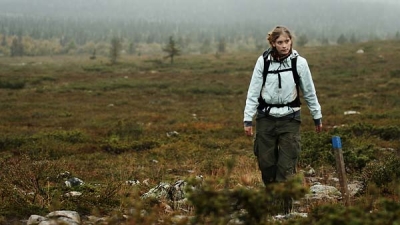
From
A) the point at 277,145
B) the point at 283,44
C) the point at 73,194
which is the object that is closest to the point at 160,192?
the point at 73,194

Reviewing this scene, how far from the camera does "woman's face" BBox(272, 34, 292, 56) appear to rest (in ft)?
17.8

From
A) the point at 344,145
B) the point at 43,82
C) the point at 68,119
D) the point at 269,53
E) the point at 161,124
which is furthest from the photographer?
the point at 43,82

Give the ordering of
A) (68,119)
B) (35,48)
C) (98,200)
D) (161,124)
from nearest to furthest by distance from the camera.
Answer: (98,200), (161,124), (68,119), (35,48)

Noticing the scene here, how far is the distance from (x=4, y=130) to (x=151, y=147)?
679cm

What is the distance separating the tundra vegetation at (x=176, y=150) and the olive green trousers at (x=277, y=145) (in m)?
0.58

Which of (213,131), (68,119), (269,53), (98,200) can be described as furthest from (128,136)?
(269,53)

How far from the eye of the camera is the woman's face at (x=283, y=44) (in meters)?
5.43

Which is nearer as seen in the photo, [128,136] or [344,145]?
[344,145]

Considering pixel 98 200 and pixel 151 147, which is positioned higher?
pixel 98 200

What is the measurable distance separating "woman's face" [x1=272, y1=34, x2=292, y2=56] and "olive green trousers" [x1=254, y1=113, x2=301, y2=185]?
2.70 feet

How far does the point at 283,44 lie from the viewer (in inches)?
214

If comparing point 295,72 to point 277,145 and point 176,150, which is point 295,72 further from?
point 176,150

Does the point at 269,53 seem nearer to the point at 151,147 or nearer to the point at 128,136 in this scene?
the point at 151,147

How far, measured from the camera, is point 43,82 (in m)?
42.7
